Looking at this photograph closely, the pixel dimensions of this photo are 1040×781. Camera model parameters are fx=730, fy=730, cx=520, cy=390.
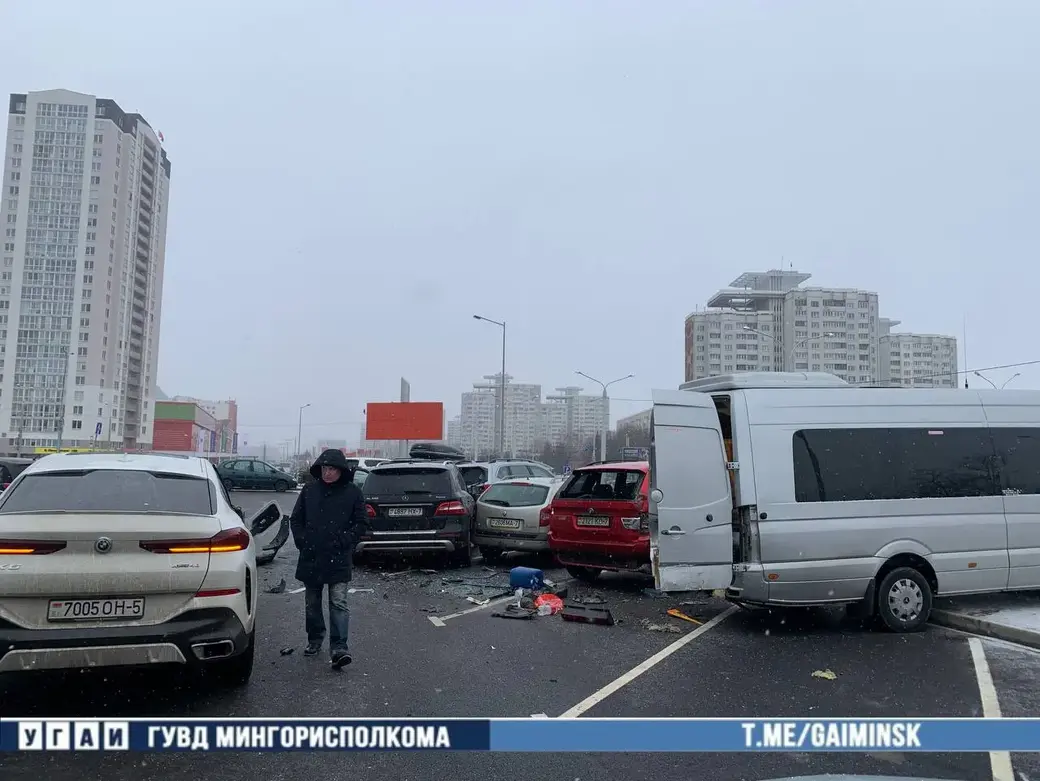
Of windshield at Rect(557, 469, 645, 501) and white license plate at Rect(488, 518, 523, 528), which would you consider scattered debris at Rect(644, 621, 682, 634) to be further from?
white license plate at Rect(488, 518, 523, 528)

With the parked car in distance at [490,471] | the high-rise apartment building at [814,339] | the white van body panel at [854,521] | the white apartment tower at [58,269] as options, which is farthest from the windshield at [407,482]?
the white apartment tower at [58,269]

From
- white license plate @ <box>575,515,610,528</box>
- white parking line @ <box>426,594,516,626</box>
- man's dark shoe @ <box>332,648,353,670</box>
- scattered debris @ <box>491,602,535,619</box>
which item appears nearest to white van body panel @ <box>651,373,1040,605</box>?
scattered debris @ <box>491,602,535,619</box>

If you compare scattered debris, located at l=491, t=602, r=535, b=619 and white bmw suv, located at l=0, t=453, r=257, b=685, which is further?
scattered debris, located at l=491, t=602, r=535, b=619

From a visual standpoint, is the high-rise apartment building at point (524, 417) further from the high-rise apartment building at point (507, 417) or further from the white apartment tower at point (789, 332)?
the white apartment tower at point (789, 332)

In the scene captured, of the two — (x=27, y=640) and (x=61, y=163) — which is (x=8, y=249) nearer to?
(x=61, y=163)

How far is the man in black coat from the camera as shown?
234 inches

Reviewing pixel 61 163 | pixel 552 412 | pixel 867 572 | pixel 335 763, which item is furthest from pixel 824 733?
pixel 61 163

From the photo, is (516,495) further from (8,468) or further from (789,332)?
(789,332)

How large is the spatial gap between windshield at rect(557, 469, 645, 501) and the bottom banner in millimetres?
6470

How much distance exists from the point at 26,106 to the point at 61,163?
959 cm

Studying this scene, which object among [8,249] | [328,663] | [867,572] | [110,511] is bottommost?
[328,663]

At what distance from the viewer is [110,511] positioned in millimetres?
4730

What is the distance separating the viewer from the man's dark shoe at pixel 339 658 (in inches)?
227

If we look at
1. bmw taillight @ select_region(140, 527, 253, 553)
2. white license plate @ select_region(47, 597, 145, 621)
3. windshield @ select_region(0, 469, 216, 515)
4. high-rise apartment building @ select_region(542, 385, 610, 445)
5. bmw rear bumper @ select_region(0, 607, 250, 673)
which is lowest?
bmw rear bumper @ select_region(0, 607, 250, 673)
